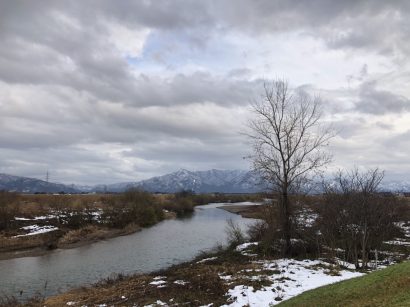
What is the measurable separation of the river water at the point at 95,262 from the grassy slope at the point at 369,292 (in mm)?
16872

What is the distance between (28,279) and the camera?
28.9 m

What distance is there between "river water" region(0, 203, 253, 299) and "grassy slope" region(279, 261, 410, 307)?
16872 millimetres

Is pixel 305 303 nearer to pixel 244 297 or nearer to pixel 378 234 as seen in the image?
pixel 244 297

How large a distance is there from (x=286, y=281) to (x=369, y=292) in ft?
23.6

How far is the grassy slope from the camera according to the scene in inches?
417

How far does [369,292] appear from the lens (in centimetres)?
1215

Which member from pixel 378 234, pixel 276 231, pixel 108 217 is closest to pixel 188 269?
pixel 276 231

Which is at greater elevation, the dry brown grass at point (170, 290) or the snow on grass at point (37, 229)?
the snow on grass at point (37, 229)

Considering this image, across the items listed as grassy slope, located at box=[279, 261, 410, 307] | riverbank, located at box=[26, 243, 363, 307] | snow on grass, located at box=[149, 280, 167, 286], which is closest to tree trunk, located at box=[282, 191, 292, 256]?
riverbank, located at box=[26, 243, 363, 307]

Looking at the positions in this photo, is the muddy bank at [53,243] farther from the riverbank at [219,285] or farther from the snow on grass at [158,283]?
the snow on grass at [158,283]

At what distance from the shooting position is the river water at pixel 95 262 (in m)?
27.5

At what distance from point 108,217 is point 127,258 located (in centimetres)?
2953

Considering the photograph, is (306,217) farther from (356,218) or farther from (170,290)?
(170,290)

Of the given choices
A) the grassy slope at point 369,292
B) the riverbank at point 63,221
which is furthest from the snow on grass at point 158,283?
the riverbank at point 63,221
